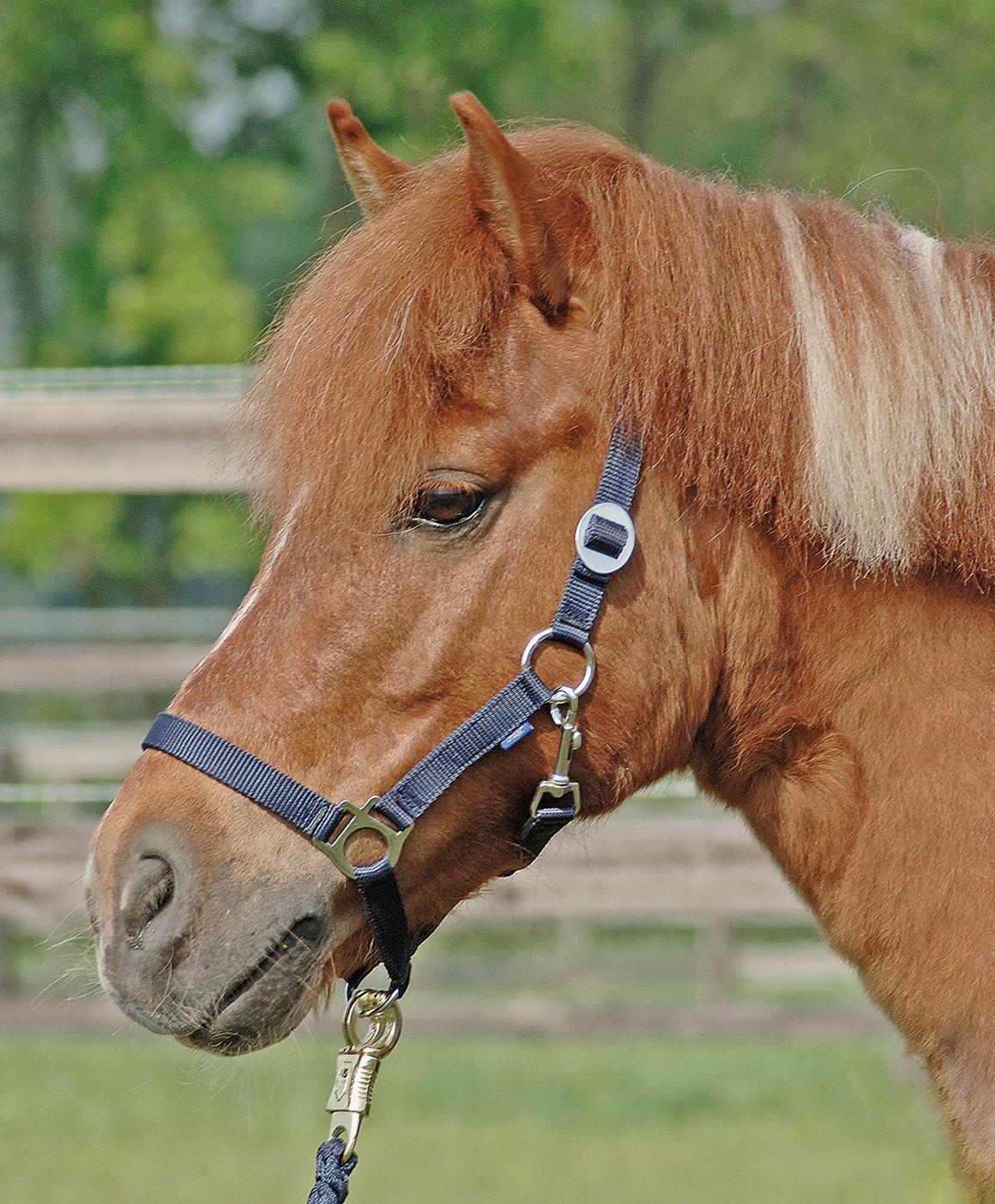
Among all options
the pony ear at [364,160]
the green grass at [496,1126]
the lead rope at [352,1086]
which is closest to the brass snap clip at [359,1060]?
the lead rope at [352,1086]

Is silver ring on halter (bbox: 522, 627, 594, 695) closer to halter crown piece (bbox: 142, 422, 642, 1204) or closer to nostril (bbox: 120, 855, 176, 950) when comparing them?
halter crown piece (bbox: 142, 422, 642, 1204)

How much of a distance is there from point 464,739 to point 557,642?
19cm

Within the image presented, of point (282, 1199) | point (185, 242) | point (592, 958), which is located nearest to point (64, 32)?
point (185, 242)

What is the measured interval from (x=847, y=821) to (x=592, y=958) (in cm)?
854

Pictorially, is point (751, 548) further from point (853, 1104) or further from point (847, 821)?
point (853, 1104)

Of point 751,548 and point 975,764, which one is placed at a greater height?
point 751,548

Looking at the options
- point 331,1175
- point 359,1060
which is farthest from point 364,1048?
point 331,1175

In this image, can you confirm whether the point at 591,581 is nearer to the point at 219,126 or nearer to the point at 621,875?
the point at 621,875

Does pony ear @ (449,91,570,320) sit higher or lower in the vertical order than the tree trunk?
higher

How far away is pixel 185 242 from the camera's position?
12258mm

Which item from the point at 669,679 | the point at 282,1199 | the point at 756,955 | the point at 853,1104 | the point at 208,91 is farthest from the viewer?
the point at 208,91

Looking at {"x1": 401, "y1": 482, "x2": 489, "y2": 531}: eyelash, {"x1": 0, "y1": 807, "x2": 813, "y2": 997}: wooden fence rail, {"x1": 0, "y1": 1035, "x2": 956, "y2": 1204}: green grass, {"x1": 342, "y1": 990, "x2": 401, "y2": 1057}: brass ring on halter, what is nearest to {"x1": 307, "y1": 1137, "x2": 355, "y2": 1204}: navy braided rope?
{"x1": 342, "y1": 990, "x2": 401, "y2": 1057}: brass ring on halter

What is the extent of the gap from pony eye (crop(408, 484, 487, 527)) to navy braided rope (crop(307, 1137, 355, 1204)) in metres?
0.86

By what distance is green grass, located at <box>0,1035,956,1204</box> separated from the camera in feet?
14.7
